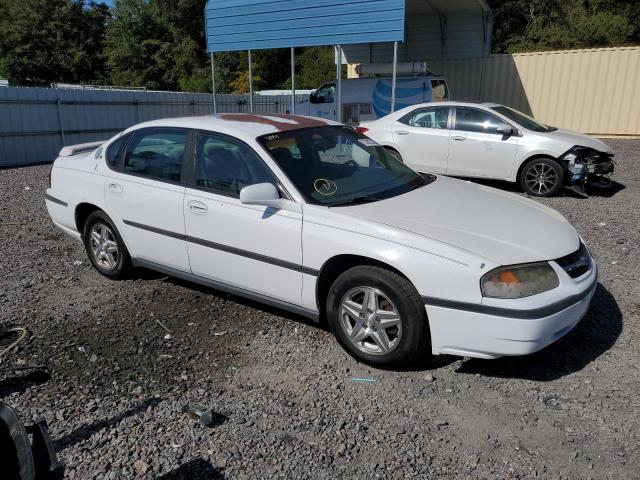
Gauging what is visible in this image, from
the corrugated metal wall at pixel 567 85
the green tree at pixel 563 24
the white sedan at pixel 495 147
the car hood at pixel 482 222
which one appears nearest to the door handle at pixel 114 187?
the car hood at pixel 482 222

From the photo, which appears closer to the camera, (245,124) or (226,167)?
(226,167)

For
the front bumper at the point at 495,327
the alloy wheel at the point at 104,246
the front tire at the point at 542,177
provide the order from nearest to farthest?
the front bumper at the point at 495,327, the alloy wheel at the point at 104,246, the front tire at the point at 542,177

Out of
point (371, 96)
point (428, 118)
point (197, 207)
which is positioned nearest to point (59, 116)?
point (371, 96)

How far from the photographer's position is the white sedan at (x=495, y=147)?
8.73 meters

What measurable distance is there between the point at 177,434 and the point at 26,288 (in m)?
2.98

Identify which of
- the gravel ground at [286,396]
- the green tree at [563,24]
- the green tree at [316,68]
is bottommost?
the gravel ground at [286,396]

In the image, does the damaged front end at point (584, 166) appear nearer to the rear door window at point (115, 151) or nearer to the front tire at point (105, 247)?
the rear door window at point (115, 151)

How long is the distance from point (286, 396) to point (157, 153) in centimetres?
244

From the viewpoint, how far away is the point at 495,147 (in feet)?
29.9

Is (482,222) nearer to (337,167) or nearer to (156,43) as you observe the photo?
(337,167)

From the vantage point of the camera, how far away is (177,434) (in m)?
3.00

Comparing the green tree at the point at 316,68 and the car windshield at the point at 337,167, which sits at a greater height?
the green tree at the point at 316,68

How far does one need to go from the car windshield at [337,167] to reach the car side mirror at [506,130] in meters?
4.89

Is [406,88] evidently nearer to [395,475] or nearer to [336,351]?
[336,351]
